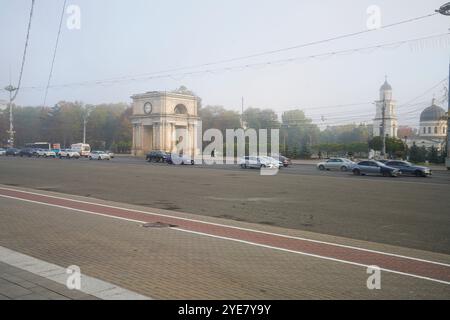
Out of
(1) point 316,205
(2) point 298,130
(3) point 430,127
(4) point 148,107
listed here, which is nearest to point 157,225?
(1) point 316,205

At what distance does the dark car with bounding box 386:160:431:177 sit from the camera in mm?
35688

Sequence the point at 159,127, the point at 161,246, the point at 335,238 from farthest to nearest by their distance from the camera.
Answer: the point at 159,127
the point at 335,238
the point at 161,246

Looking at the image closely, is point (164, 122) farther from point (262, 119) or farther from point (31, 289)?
point (31, 289)

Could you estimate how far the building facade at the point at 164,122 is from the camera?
84.4 m

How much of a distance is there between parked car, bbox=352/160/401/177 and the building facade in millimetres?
49140

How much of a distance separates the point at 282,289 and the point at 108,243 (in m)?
4.53

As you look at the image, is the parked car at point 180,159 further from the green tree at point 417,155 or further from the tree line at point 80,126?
the tree line at point 80,126

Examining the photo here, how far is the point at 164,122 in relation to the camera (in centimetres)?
8412

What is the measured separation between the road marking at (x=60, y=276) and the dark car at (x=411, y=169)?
111 ft

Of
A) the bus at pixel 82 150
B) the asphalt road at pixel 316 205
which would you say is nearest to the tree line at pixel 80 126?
the bus at pixel 82 150

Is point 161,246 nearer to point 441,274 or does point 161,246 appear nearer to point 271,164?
point 441,274

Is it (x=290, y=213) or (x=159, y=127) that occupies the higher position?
(x=159, y=127)
